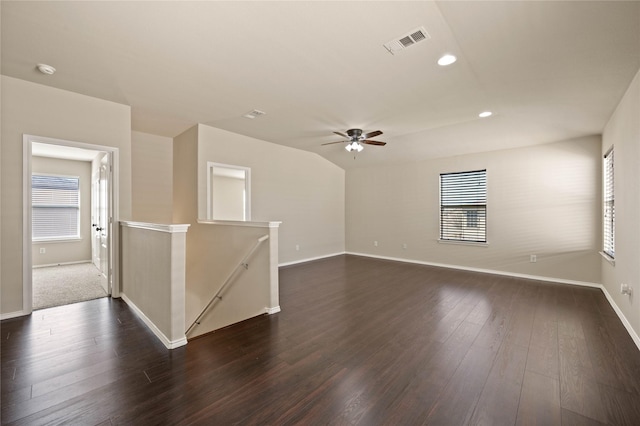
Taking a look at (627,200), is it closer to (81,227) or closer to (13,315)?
(13,315)

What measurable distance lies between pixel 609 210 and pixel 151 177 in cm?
813

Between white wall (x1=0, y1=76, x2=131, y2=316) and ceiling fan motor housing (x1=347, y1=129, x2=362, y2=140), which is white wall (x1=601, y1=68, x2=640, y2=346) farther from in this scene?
white wall (x1=0, y1=76, x2=131, y2=316)

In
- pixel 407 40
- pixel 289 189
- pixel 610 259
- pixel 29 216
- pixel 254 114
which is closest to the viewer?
pixel 407 40

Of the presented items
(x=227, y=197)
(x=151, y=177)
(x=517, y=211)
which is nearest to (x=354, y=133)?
(x=517, y=211)

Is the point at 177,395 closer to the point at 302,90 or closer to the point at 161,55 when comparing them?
the point at 161,55

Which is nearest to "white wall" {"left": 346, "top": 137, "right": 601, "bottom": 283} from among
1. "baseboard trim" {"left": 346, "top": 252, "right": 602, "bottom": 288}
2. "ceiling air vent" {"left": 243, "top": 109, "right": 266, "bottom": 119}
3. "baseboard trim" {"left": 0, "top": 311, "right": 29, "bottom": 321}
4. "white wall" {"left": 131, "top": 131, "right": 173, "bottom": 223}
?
"baseboard trim" {"left": 346, "top": 252, "right": 602, "bottom": 288}

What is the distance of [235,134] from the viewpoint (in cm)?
548

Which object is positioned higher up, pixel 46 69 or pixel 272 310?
pixel 46 69

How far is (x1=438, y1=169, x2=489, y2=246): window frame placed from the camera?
5.75 m

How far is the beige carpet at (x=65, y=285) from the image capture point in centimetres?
377

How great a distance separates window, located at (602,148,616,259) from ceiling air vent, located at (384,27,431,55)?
11.6 feet

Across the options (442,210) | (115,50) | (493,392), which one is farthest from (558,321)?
(115,50)

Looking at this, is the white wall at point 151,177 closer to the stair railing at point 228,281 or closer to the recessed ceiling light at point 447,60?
the stair railing at point 228,281

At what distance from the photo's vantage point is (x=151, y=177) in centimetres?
573
